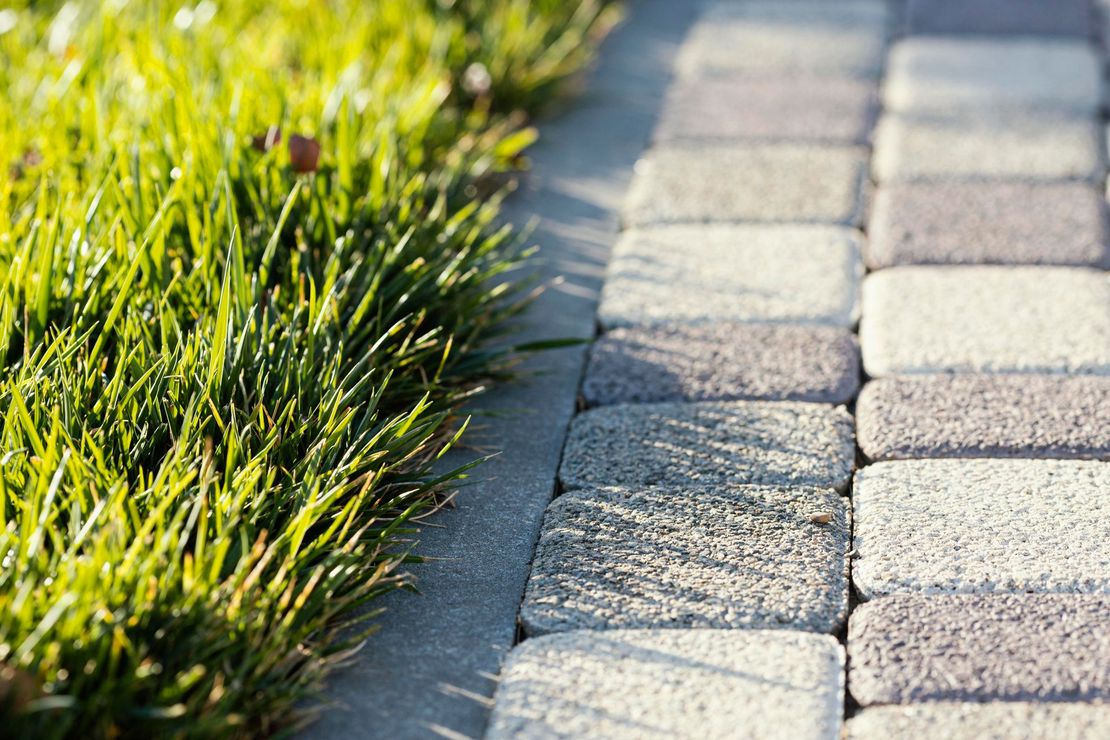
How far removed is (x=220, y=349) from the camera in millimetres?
1564

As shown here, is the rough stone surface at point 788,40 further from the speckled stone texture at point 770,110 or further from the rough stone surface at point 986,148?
the rough stone surface at point 986,148

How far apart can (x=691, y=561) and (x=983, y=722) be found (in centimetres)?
39

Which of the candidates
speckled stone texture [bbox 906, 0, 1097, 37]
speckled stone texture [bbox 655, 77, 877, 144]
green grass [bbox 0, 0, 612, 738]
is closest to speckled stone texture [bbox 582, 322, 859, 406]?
green grass [bbox 0, 0, 612, 738]

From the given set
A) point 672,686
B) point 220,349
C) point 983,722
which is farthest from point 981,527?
point 220,349

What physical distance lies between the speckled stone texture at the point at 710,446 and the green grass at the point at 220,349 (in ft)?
0.67

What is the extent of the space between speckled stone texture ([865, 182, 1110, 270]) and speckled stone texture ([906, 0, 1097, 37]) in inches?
37.3

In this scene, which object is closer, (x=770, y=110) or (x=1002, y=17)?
(x=770, y=110)

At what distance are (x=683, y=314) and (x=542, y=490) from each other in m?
0.51

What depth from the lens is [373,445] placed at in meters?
1.59

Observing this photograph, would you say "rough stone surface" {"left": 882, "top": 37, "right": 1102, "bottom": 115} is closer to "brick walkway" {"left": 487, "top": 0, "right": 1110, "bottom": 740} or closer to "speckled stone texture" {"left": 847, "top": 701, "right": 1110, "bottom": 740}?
"brick walkway" {"left": 487, "top": 0, "right": 1110, "bottom": 740}

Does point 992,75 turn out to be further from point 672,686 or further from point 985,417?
point 672,686

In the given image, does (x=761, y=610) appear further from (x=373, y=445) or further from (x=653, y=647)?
(x=373, y=445)

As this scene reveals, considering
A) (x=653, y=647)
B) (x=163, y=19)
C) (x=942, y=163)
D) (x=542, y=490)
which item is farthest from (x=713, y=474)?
(x=163, y=19)

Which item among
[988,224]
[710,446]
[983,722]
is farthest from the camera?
[988,224]
